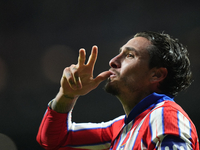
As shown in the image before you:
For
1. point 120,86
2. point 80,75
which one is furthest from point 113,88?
point 80,75

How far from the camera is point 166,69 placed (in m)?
1.10

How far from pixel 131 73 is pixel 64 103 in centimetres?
A: 42

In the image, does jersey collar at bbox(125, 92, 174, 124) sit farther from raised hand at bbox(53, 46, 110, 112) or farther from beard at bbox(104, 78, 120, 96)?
raised hand at bbox(53, 46, 110, 112)

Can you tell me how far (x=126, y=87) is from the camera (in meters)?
1.05

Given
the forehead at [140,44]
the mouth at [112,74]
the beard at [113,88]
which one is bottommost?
the beard at [113,88]

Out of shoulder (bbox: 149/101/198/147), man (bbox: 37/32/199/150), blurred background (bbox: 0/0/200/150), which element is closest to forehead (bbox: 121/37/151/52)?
man (bbox: 37/32/199/150)

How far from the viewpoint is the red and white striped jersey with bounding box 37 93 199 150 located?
668 millimetres

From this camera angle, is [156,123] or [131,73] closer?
[156,123]

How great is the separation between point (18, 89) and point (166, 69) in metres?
2.61

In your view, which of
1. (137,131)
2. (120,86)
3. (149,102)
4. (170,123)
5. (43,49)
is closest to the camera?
(170,123)

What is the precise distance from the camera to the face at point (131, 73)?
1054 mm

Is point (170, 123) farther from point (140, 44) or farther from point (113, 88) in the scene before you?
point (140, 44)

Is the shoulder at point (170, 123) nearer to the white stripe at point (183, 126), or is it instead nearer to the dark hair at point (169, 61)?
the white stripe at point (183, 126)

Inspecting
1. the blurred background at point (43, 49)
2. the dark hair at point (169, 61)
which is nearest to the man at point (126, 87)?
the dark hair at point (169, 61)
